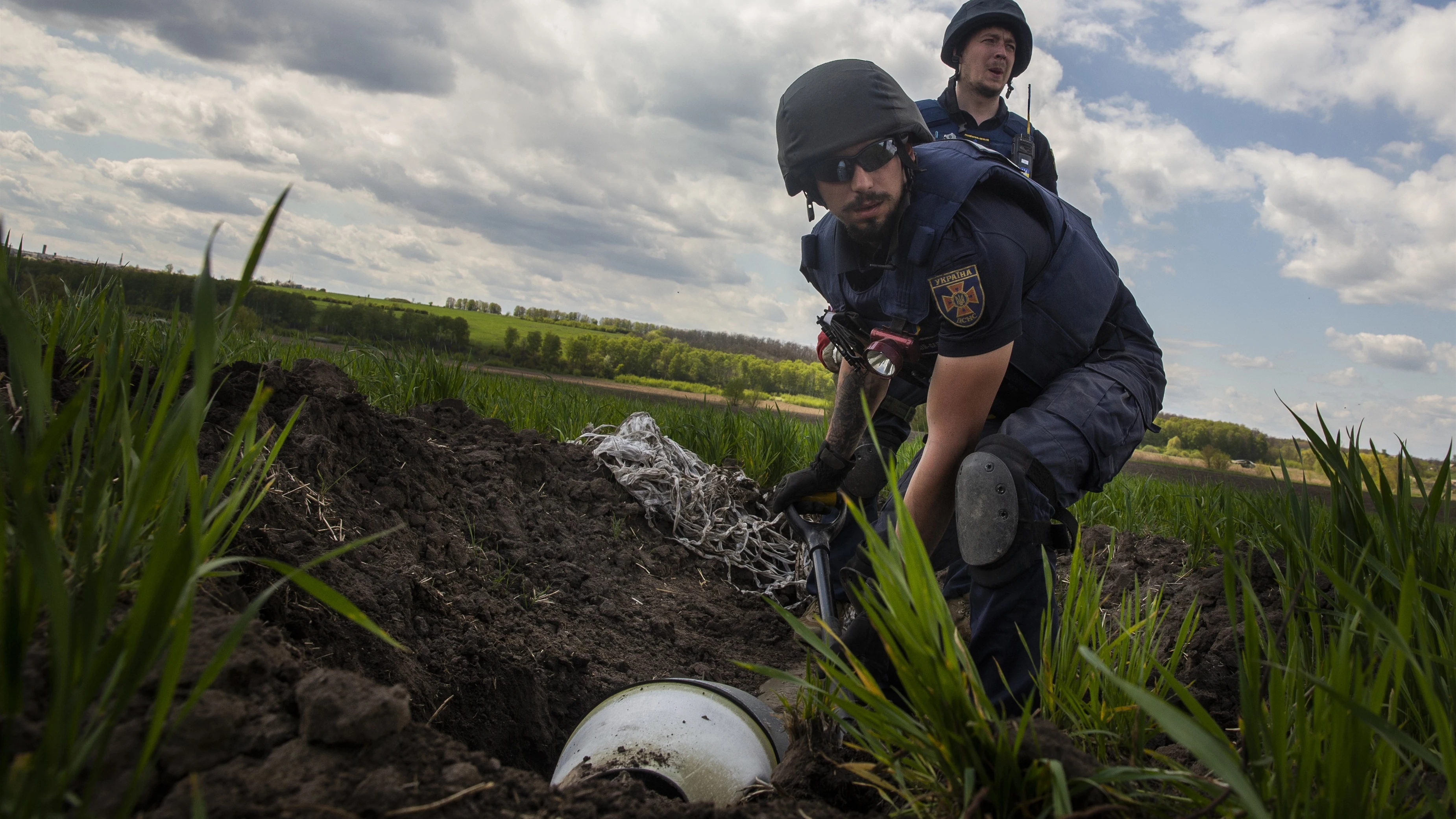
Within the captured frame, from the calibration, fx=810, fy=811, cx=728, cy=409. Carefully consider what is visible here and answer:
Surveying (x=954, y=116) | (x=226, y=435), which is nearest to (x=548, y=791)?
(x=226, y=435)

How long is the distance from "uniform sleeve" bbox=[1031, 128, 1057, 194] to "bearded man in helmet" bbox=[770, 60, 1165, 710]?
1703 millimetres

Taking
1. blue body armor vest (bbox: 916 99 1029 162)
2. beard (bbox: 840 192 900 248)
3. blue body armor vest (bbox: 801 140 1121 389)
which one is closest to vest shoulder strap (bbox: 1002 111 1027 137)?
blue body armor vest (bbox: 916 99 1029 162)

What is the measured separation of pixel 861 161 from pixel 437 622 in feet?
6.09

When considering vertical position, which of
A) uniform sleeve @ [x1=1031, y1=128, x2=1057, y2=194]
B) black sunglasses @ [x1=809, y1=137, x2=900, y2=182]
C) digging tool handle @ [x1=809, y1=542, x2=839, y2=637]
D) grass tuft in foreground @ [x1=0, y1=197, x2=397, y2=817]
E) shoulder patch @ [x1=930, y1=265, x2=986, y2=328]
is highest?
uniform sleeve @ [x1=1031, y1=128, x2=1057, y2=194]

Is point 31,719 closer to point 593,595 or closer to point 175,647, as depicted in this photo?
point 175,647

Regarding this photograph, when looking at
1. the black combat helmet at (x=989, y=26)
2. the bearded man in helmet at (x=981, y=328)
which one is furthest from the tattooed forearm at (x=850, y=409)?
the black combat helmet at (x=989, y=26)

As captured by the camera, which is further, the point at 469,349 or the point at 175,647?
the point at 469,349

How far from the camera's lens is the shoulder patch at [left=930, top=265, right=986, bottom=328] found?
225cm

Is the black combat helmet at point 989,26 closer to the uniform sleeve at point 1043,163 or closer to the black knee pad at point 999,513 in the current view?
the uniform sleeve at point 1043,163

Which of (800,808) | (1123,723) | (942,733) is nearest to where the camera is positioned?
(942,733)

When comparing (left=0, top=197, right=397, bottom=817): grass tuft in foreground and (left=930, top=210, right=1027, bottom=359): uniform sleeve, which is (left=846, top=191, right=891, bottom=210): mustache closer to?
(left=930, top=210, right=1027, bottom=359): uniform sleeve

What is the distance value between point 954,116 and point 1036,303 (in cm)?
208

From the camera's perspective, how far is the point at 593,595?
3.22 m

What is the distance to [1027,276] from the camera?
8.42 feet
